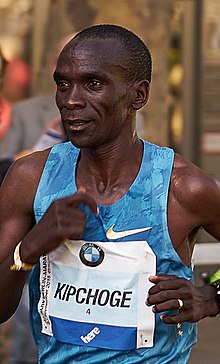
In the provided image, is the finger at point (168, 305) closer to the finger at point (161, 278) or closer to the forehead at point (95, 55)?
the finger at point (161, 278)


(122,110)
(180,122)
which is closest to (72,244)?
(122,110)

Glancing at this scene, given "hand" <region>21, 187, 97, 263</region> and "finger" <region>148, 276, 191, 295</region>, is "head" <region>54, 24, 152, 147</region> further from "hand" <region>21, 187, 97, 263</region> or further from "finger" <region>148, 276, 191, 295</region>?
"finger" <region>148, 276, 191, 295</region>

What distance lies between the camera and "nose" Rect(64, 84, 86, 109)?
321 cm

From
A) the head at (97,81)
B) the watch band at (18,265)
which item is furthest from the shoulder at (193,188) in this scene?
the watch band at (18,265)

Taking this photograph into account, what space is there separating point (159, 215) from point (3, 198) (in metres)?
0.49

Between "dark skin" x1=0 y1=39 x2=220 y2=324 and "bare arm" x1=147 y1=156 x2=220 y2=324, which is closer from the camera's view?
"dark skin" x1=0 y1=39 x2=220 y2=324

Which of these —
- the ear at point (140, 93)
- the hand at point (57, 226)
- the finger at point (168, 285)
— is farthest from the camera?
the ear at point (140, 93)

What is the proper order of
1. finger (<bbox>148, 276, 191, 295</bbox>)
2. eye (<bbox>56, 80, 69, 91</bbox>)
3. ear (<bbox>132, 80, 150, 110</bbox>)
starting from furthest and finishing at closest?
ear (<bbox>132, 80, 150, 110</bbox>) < eye (<bbox>56, 80, 69, 91</bbox>) < finger (<bbox>148, 276, 191, 295</bbox>)

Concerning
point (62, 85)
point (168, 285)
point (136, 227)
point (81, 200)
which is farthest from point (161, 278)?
point (62, 85)

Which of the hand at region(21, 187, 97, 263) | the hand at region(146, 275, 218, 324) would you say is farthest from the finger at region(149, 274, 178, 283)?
the hand at region(21, 187, 97, 263)

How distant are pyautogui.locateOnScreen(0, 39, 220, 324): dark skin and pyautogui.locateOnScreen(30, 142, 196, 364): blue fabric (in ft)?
0.10

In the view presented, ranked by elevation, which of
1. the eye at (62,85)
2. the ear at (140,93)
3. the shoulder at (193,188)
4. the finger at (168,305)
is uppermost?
the eye at (62,85)

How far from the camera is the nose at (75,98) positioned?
3209mm

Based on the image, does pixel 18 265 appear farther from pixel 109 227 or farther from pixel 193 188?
pixel 193 188
